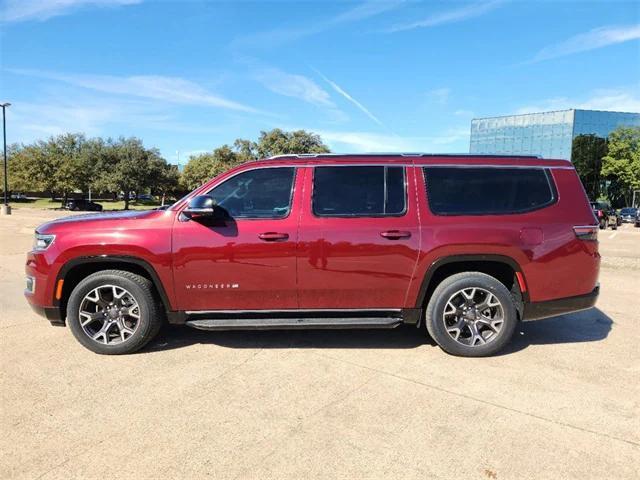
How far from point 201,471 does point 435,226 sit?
2711 mm

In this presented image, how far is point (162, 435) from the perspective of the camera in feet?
9.39

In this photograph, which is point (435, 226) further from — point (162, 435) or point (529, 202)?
point (162, 435)

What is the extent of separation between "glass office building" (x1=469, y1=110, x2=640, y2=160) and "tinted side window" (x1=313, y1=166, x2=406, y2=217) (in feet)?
194

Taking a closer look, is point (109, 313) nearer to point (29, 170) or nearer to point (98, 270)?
point (98, 270)

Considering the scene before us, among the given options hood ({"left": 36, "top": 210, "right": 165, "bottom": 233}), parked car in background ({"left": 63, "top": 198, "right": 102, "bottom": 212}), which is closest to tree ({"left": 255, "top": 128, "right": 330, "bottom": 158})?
parked car in background ({"left": 63, "top": 198, "right": 102, "bottom": 212})

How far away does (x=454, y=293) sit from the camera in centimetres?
409

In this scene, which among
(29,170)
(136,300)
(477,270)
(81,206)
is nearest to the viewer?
(136,300)

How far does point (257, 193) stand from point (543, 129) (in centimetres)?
6882

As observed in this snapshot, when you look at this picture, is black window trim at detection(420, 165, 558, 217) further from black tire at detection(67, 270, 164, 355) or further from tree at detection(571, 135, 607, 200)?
tree at detection(571, 135, 607, 200)

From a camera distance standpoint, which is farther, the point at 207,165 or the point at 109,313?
the point at 207,165

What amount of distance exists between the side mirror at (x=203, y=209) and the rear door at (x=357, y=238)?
0.77 meters

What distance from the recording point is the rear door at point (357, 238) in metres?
3.99

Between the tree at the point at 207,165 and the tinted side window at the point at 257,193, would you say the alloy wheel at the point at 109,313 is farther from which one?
the tree at the point at 207,165

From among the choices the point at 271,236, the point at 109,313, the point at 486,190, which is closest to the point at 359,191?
the point at 271,236
